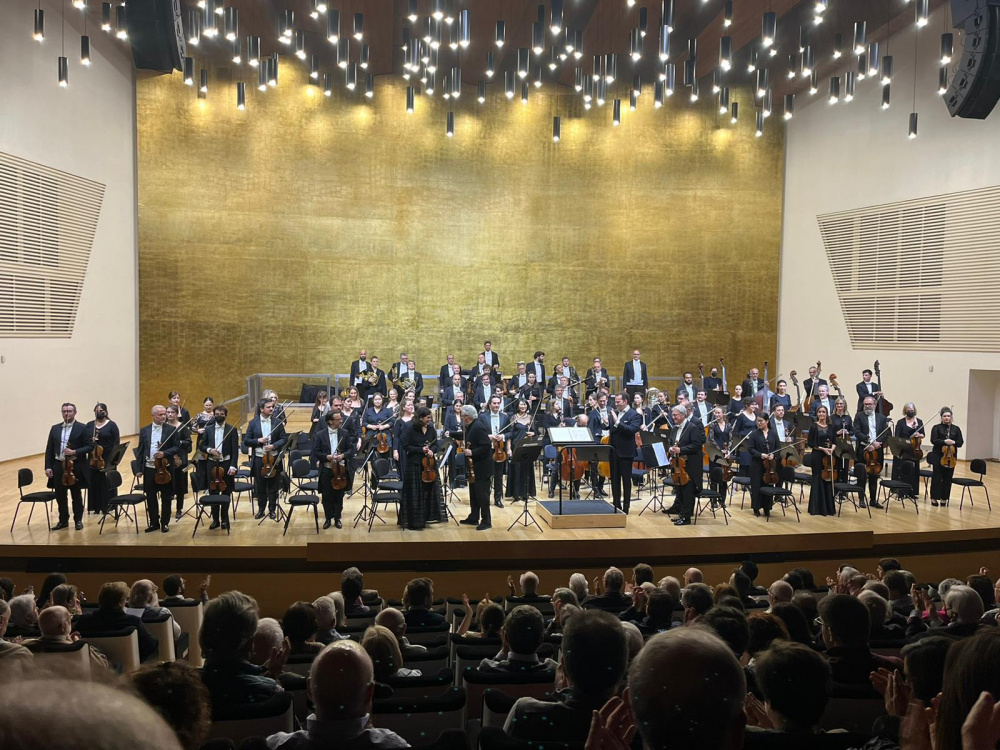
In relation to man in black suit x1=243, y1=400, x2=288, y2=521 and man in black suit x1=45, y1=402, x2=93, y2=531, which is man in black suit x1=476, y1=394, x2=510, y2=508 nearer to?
man in black suit x1=243, y1=400, x2=288, y2=521

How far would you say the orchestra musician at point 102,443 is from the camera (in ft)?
29.0

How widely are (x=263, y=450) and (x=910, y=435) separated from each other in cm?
874

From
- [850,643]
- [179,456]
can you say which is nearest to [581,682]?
[850,643]

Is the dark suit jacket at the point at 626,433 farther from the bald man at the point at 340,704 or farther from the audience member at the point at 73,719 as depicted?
the audience member at the point at 73,719

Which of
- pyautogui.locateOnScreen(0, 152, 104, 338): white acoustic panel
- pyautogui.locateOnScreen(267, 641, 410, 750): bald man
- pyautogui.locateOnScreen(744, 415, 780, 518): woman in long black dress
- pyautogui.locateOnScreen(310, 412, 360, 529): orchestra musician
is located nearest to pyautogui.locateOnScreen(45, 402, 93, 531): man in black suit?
pyautogui.locateOnScreen(310, 412, 360, 529): orchestra musician

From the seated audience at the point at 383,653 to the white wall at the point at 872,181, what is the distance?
44.9 ft

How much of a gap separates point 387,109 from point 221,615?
15.9 metres

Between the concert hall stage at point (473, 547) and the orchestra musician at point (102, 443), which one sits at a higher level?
the orchestra musician at point (102, 443)

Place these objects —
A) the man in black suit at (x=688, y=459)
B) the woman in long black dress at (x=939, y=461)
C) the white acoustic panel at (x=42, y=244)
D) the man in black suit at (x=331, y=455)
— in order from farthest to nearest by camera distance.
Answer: the white acoustic panel at (x=42, y=244) → the woman in long black dress at (x=939, y=461) → the man in black suit at (x=688, y=459) → the man in black suit at (x=331, y=455)

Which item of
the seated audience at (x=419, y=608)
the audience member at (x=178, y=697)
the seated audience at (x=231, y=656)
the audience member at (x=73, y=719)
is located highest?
the audience member at (x=73, y=719)

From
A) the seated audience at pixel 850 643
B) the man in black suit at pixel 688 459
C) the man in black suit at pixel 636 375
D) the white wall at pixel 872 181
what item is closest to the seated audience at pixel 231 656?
the seated audience at pixel 850 643

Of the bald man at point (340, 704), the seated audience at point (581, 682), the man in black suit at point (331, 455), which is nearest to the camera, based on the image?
the bald man at point (340, 704)

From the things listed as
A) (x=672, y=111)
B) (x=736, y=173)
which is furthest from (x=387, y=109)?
(x=736, y=173)

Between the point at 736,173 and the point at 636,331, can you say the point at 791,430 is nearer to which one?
the point at 636,331
